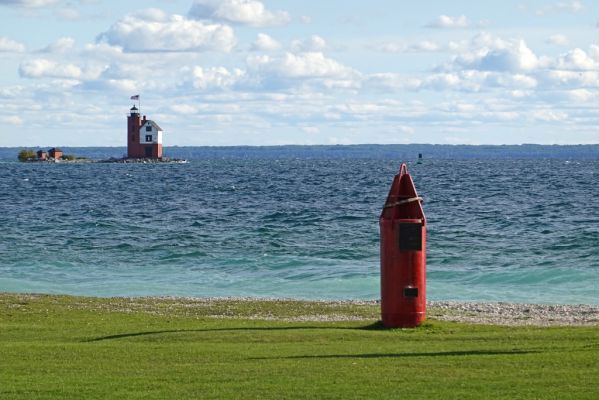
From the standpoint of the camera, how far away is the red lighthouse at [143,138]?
18888 centimetres

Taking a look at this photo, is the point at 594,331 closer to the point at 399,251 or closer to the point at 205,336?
the point at 399,251

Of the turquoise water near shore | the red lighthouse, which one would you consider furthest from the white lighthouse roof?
the turquoise water near shore

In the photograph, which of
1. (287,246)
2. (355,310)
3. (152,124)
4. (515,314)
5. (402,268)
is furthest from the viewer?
(152,124)

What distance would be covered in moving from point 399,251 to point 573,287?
59.1 ft

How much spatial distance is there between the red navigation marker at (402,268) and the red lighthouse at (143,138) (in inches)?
6680

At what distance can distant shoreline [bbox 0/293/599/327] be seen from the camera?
2411 centimetres

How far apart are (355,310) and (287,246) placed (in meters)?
23.4

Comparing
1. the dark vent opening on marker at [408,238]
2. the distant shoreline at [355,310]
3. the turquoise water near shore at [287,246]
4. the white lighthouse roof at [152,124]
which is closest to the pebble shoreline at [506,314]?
the distant shoreline at [355,310]

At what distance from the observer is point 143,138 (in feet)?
642

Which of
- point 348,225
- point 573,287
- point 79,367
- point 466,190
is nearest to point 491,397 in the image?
point 79,367

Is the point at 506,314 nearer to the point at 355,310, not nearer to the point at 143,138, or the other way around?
the point at 355,310

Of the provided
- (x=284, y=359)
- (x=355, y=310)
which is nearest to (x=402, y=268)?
(x=284, y=359)

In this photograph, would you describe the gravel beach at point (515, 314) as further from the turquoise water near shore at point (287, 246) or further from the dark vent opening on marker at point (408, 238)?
the turquoise water near shore at point (287, 246)

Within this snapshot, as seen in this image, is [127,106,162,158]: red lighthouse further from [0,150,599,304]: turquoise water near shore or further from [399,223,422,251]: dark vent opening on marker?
[399,223,422,251]: dark vent opening on marker
